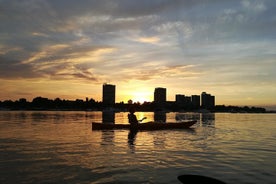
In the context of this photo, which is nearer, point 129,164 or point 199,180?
point 199,180

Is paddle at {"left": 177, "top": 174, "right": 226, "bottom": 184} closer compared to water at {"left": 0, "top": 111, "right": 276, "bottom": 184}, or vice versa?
paddle at {"left": 177, "top": 174, "right": 226, "bottom": 184}

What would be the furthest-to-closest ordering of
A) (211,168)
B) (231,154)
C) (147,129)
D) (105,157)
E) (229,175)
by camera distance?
(147,129) → (231,154) → (105,157) → (211,168) → (229,175)

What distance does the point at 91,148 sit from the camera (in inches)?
819

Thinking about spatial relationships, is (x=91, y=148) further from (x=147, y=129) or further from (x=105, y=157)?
(x=147, y=129)

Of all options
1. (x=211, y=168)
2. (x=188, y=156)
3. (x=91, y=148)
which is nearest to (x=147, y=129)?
(x=91, y=148)

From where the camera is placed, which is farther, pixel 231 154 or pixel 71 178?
pixel 231 154

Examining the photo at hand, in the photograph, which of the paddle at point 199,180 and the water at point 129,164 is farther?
the water at point 129,164

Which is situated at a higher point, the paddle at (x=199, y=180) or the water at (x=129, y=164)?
the paddle at (x=199, y=180)

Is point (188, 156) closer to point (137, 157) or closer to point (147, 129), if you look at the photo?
point (137, 157)

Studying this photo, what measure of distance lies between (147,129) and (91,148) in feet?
52.9

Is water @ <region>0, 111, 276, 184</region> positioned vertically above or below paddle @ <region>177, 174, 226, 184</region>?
below

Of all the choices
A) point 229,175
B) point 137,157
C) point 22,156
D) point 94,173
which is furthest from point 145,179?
point 22,156

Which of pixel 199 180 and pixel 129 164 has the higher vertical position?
pixel 199 180

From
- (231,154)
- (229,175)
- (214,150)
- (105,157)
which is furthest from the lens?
(214,150)
